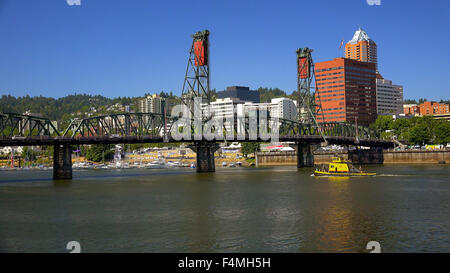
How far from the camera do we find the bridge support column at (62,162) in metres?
129

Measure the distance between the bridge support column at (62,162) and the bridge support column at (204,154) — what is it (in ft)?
124

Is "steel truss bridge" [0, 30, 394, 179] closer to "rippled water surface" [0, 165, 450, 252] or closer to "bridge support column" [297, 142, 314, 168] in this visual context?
"bridge support column" [297, 142, 314, 168]

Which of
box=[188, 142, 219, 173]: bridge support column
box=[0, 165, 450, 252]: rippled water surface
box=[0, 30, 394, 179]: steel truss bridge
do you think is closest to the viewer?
box=[0, 165, 450, 252]: rippled water surface

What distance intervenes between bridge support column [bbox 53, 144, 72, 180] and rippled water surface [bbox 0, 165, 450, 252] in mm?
51157

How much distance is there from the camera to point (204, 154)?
15362cm

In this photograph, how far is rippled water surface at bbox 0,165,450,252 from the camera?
38.3 meters

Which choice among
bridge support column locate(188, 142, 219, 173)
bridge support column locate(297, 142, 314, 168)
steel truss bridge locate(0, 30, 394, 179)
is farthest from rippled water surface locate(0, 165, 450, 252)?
bridge support column locate(297, 142, 314, 168)

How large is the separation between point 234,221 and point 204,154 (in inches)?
4100

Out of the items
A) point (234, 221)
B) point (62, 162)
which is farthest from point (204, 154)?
point (234, 221)

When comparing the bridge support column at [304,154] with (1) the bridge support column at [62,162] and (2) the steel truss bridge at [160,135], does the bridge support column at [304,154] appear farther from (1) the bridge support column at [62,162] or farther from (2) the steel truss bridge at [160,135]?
(1) the bridge support column at [62,162]

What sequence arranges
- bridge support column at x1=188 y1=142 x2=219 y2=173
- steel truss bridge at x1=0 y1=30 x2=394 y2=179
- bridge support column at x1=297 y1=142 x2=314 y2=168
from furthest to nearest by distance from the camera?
bridge support column at x1=297 y1=142 x2=314 y2=168, bridge support column at x1=188 y1=142 x2=219 y2=173, steel truss bridge at x1=0 y1=30 x2=394 y2=179
